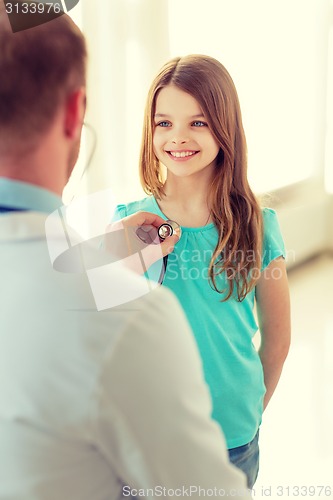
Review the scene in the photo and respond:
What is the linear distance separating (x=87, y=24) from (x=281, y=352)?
0.54 meters

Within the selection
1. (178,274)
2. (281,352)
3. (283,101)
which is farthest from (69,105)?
(283,101)

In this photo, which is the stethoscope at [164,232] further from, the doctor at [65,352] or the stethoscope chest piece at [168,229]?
the doctor at [65,352]

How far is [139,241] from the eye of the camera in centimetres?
57

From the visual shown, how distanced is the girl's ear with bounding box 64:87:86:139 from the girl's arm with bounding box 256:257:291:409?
364mm

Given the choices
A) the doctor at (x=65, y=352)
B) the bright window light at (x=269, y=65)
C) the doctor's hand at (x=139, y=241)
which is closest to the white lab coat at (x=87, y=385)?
the doctor at (x=65, y=352)

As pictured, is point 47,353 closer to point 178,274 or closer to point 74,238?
point 74,238

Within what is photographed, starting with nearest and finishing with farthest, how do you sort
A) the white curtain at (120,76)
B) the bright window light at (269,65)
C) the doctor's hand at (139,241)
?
1. the doctor's hand at (139,241)
2. the white curtain at (120,76)
3. the bright window light at (269,65)

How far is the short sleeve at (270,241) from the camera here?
623mm

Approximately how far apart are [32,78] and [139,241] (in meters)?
0.29

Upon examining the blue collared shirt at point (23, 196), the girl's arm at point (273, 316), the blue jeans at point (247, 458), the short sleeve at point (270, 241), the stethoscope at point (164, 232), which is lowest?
the blue jeans at point (247, 458)

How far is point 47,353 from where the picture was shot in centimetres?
28

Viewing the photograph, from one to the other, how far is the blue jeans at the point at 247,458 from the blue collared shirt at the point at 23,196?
0.42 m

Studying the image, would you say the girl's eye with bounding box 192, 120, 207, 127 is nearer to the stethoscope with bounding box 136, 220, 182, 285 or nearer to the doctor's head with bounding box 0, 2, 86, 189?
the stethoscope with bounding box 136, 220, 182, 285

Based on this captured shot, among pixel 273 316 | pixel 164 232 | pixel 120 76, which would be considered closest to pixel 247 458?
pixel 273 316
